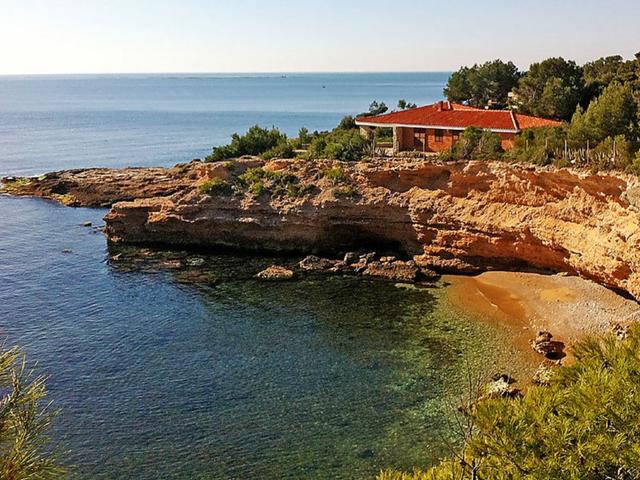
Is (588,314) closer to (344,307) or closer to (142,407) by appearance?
(344,307)

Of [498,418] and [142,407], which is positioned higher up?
[498,418]

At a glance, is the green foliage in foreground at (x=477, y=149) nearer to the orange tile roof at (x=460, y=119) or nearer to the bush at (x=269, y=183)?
the orange tile roof at (x=460, y=119)

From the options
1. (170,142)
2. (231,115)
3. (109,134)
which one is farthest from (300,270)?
(231,115)

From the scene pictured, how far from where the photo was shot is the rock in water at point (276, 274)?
36656 millimetres

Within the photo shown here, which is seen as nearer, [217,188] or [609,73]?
[217,188]

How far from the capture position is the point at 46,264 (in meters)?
41.1

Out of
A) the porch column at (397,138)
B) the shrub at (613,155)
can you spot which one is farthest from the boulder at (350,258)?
the shrub at (613,155)

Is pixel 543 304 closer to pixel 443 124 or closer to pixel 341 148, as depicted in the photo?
pixel 443 124

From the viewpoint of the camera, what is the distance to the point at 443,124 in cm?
4544

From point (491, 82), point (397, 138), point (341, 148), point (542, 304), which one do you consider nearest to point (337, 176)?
point (341, 148)

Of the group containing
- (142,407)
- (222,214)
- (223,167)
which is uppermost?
(223,167)

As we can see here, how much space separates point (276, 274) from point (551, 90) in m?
27.0


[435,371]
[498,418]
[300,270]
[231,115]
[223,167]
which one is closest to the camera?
[498,418]

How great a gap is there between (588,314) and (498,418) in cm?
1965
